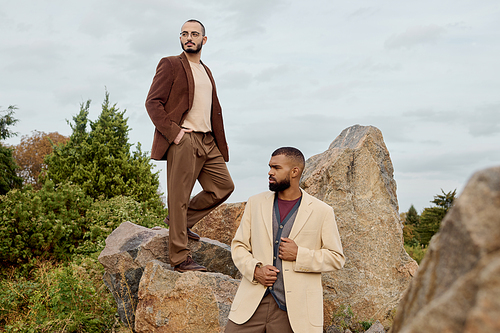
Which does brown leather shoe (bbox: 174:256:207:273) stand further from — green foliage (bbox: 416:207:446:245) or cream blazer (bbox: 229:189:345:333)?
green foliage (bbox: 416:207:446:245)

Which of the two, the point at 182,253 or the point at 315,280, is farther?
the point at 182,253

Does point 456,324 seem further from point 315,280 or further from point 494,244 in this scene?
point 315,280

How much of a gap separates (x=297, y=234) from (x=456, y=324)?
2563mm

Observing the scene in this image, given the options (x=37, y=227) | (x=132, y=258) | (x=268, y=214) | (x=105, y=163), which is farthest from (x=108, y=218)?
(x=268, y=214)

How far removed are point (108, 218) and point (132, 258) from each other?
4418mm

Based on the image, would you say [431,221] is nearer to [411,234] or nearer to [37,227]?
[411,234]

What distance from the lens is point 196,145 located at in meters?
5.11

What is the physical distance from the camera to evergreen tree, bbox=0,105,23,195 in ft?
49.8

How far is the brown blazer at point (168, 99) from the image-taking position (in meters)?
4.95

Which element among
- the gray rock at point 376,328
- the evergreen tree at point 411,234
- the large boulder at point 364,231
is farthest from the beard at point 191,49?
the evergreen tree at point 411,234

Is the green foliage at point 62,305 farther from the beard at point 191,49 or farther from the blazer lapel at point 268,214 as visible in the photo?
the beard at point 191,49

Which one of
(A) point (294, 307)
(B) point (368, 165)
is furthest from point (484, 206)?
(B) point (368, 165)

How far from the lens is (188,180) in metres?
5.09

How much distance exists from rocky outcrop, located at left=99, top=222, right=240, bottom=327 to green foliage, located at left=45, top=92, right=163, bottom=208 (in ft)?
19.9
